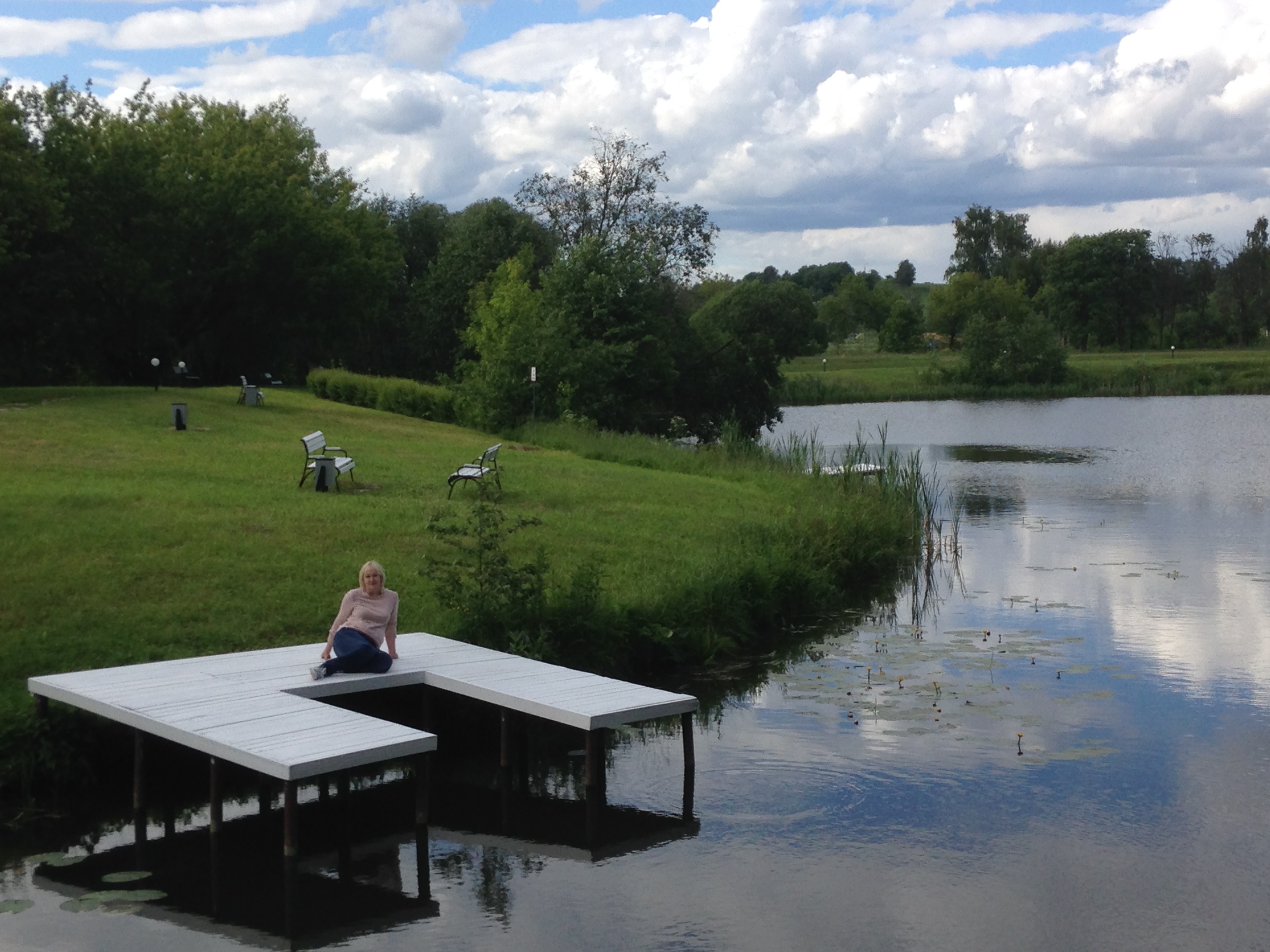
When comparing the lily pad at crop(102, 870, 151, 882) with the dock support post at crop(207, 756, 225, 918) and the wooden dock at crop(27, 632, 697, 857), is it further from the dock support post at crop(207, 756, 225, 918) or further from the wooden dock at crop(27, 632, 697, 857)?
the wooden dock at crop(27, 632, 697, 857)

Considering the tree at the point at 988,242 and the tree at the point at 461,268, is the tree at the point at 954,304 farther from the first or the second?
the tree at the point at 461,268

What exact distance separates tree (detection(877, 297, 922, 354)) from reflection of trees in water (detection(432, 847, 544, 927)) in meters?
104

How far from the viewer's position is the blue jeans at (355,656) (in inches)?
425

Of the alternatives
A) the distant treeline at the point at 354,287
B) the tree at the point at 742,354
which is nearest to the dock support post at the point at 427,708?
the distant treeline at the point at 354,287

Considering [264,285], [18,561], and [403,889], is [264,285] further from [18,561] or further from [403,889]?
[403,889]

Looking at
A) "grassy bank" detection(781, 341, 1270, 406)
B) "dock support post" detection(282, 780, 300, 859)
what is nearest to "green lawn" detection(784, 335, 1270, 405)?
"grassy bank" detection(781, 341, 1270, 406)

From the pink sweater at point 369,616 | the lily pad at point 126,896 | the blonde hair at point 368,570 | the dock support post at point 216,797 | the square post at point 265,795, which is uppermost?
the blonde hair at point 368,570

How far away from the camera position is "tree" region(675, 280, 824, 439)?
51438mm

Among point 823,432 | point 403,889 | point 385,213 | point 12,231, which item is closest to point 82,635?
point 403,889

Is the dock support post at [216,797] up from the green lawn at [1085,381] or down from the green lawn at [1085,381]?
down

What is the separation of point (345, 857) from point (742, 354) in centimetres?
4491

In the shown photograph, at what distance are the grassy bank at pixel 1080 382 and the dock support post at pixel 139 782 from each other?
57.5m

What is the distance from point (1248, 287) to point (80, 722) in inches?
3882

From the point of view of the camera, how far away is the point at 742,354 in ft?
174
